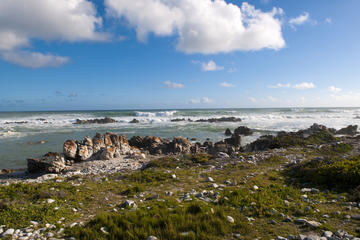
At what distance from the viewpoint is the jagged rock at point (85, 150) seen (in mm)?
17048

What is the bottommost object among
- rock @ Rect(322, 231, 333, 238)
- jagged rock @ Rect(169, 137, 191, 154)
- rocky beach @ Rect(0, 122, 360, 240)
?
jagged rock @ Rect(169, 137, 191, 154)

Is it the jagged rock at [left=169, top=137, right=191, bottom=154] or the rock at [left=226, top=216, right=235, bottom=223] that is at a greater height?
the rock at [left=226, top=216, right=235, bottom=223]

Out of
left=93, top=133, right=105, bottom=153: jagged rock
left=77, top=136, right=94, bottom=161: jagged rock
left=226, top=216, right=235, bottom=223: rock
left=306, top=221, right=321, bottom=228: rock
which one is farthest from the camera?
left=93, top=133, right=105, bottom=153: jagged rock

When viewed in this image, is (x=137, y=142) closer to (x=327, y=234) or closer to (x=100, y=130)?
(x=327, y=234)

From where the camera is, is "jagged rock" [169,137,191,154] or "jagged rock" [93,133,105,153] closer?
"jagged rock" [93,133,105,153]

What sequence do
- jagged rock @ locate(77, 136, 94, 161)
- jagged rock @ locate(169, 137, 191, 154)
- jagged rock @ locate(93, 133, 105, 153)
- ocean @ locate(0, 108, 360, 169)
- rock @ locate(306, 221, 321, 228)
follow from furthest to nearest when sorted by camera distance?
ocean @ locate(0, 108, 360, 169)
jagged rock @ locate(169, 137, 191, 154)
jagged rock @ locate(93, 133, 105, 153)
jagged rock @ locate(77, 136, 94, 161)
rock @ locate(306, 221, 321, 228)

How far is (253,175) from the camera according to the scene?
31.3 feet

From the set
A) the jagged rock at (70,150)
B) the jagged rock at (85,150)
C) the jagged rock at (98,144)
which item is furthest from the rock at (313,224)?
the jagged rock at (98,144)

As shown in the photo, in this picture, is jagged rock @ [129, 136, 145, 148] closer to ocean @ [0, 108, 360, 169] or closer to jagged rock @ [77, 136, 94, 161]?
jagged rock @ [77, 136, 94, 161]

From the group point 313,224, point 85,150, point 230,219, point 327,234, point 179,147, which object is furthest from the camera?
point 179,147

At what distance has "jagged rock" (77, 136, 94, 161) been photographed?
671 inches

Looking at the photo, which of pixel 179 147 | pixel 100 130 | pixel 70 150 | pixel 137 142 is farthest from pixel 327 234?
pixel 100 130

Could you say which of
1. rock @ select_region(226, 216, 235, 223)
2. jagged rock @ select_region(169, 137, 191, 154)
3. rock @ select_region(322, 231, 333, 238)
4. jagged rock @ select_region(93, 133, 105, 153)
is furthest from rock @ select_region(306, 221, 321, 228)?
jagged rock @ select_region(93, 133, 105, 153)

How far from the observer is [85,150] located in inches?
697
